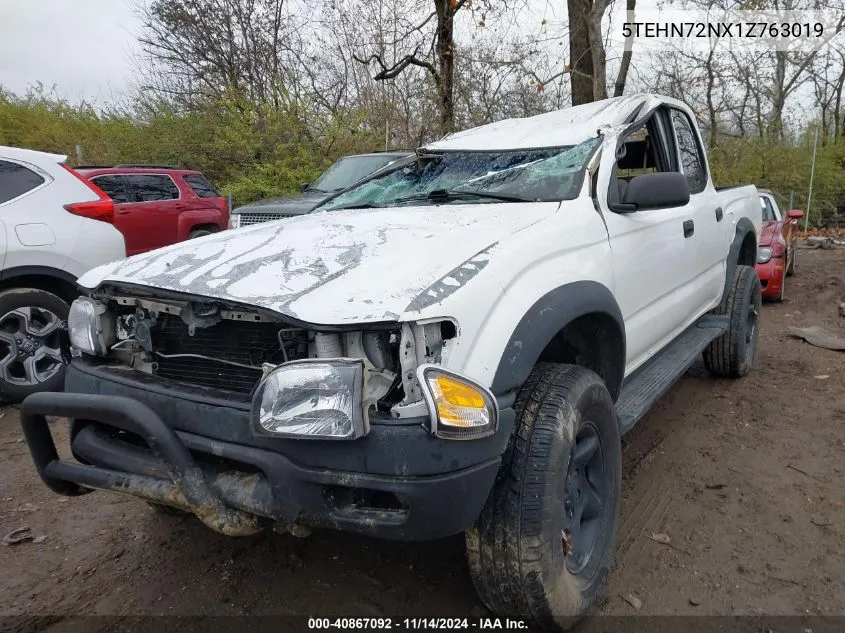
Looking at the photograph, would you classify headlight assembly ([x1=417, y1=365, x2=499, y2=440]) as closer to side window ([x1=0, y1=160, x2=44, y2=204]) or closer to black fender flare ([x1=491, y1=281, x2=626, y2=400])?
black fender flare ([x1=491, y1=281, x2=626, y2=400])

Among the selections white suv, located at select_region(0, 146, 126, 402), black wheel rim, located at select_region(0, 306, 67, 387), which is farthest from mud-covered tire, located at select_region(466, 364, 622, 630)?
black wheel rim, located at select_region(0, 306, 67, 387)

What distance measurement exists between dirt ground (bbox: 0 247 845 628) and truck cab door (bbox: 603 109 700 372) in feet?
2.53

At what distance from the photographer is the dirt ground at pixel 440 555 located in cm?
227

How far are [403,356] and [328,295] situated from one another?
0.96 ft

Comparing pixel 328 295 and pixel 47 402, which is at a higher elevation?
pixel 328 295

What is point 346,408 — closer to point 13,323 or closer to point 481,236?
point 481,236

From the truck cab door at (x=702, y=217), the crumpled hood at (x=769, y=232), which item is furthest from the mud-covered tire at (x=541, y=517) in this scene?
the crumpled hood at (x=769, y=232)

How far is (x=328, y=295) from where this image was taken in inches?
67.7

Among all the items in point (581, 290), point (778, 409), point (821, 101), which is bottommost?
point (778, 409)

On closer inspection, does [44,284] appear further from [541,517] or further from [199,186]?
[199,186]

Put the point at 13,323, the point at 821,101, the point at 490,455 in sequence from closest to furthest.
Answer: the point at 490,455 < the point at 13,323 < the point at 821,101

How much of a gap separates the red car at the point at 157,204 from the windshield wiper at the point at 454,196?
5.65m

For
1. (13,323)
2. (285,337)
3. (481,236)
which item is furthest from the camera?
(13,323)

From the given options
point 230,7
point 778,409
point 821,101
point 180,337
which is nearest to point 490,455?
point 180,337
